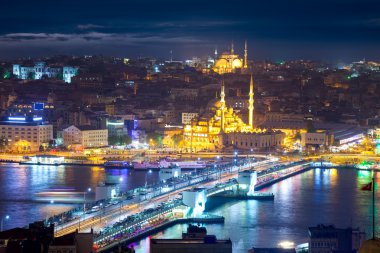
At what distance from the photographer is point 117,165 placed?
19.2 m

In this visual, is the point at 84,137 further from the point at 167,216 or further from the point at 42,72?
the point at 42,72

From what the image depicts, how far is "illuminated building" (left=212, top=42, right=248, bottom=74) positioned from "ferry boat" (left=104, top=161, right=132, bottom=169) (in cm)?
1696

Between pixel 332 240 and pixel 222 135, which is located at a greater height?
pixel 222 135

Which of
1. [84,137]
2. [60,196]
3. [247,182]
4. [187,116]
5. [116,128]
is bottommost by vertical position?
[60,196]

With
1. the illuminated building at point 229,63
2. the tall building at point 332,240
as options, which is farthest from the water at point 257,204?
the illuminated building at point 229,63

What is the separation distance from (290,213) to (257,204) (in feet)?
4.09

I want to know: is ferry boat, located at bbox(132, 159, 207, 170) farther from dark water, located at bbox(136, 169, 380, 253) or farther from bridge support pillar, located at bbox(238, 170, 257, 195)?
bridge support pillar, located at bbox(238, 170, 257, 195)

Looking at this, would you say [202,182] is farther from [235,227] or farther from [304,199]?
[235,227]

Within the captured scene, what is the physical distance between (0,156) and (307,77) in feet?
57.1

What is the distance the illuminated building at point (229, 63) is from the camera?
3641 cm

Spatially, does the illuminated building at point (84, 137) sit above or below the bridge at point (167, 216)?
above

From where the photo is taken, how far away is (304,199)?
14.7 m

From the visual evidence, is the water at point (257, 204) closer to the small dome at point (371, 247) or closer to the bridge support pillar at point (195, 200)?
the bridge support pillar at point (195, 200)

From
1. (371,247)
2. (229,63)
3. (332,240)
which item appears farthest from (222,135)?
(371,247)
